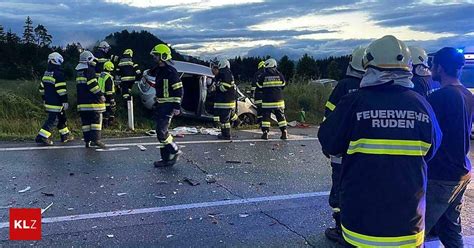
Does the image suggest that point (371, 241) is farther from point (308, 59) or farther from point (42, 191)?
point (308, 59)

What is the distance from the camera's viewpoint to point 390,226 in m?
2.54

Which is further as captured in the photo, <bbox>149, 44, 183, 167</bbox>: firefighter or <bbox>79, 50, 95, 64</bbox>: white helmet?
<bbox>79, 50, 95, 64</bbox>: white helmet

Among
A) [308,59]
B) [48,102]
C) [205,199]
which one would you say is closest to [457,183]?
[205,199]

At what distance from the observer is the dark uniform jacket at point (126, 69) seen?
12836 mm

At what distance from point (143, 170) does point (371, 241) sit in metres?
5.08

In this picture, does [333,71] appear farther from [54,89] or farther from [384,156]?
[384,156]

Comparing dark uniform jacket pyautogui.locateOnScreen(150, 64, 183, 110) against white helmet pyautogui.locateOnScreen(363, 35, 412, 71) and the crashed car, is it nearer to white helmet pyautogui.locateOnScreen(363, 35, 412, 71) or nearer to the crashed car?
the crashed car

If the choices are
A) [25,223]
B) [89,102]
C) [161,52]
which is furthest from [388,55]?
[89,102]

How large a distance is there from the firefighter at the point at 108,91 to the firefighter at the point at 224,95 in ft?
9.50

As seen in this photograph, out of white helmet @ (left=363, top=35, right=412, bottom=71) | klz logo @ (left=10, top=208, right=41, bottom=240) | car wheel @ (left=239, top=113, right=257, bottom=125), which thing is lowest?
car wheel @ (left=239, top=113, right=257, bottom=125)

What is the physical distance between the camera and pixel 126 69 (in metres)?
13.0

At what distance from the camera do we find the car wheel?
13.6m

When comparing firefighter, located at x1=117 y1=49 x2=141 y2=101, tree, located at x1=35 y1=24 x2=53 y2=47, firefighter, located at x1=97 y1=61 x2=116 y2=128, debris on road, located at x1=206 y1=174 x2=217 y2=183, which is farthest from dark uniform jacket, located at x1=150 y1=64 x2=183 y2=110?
tree, located at x1=35 y1=24 x2=53 y2=47

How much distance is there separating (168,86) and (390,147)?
5.30 m
